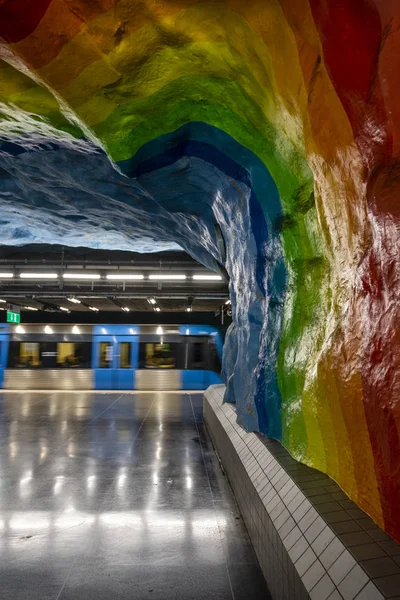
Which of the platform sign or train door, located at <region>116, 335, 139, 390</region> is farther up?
the platform sign

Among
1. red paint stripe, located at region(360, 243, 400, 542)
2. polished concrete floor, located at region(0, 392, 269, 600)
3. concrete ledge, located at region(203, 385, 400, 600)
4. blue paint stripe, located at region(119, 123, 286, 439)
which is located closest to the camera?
red paint stripe, located at region(360, 243, 400, 542)

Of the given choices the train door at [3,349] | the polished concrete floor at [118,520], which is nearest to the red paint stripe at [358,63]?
the polished concrete floor at [118,520]

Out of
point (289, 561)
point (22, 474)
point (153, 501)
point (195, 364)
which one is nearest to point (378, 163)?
point (289, 561)

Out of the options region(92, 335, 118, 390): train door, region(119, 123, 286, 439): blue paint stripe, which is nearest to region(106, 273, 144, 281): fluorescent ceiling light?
region(92, 335, 118, 390): train door

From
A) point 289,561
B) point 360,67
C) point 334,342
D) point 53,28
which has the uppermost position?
point 53,28

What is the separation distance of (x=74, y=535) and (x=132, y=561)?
72 centimetres

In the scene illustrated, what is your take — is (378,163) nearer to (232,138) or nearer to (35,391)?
(232,138)

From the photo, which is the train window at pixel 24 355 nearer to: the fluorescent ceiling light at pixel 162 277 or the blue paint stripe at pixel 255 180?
the fluorescent ceiling light at pixel 162 277

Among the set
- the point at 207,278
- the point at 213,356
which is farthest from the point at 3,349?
the point at 207,278

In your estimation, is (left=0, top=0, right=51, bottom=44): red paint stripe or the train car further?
the train car

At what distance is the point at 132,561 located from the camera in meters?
3.25

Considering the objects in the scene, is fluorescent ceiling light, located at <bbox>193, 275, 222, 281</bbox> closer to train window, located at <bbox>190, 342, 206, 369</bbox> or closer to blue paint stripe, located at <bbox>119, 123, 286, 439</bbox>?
train window, located at <bbox>190, 342, 206, 369</bbox>

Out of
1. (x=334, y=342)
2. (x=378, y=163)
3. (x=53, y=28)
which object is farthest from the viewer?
(x=53, y=28)

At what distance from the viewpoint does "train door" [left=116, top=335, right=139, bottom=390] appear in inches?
596
